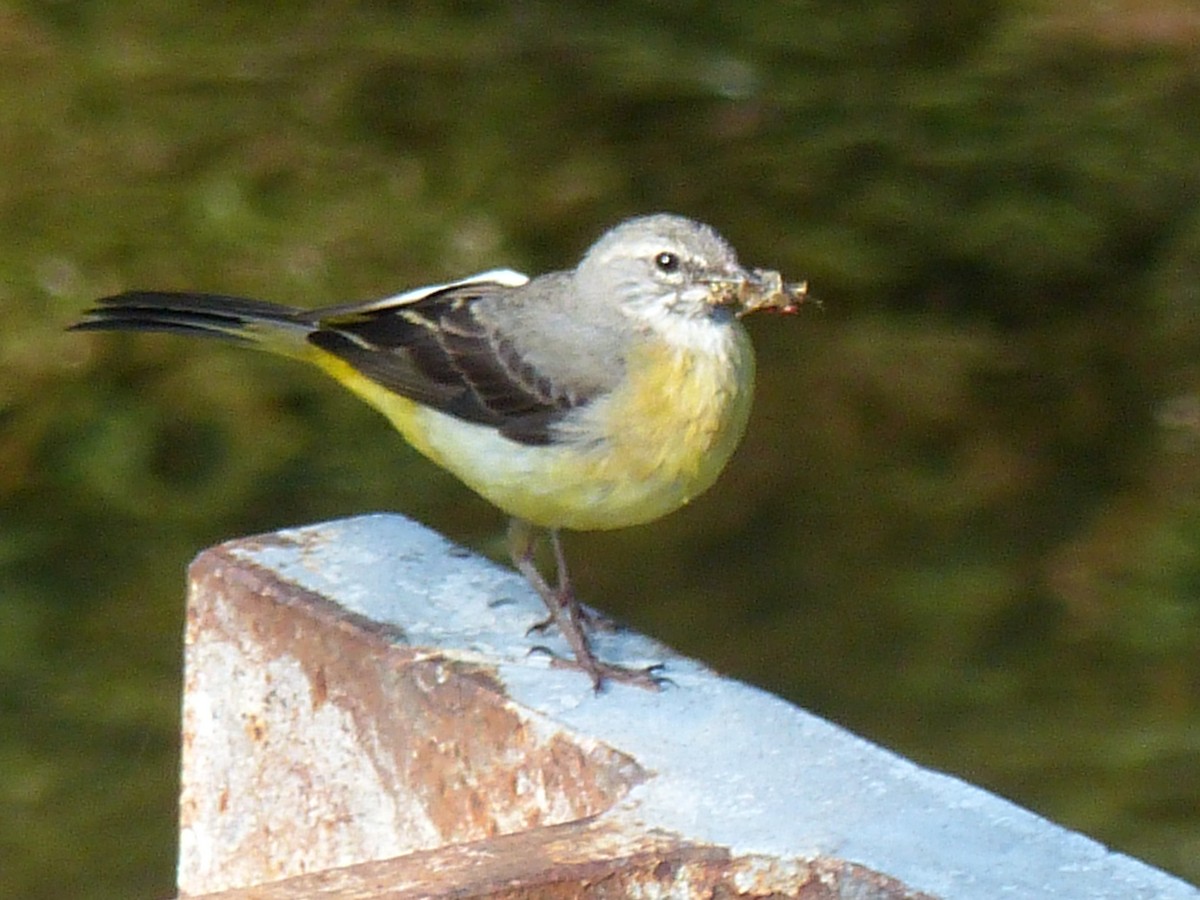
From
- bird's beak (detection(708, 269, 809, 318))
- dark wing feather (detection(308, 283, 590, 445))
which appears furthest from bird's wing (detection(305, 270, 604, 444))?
bird's beak (detection(708, 269, 809, 318))

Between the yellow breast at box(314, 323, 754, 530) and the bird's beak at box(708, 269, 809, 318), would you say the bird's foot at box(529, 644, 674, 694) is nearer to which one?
the yellow breast at box(314, 323, 754, 530)

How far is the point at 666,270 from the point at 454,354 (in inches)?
21.6

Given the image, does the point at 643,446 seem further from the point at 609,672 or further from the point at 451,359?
the point at 451,359

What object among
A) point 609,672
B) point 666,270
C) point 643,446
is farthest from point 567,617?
point 666,270

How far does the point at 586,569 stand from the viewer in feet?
26.1

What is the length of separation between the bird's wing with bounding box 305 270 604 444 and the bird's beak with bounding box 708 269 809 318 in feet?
1.09

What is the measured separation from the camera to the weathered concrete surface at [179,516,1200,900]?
11.8ft

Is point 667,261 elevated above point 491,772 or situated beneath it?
elevated above

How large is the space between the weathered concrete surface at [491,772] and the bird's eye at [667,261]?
0.67 metres

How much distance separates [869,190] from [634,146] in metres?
1.01

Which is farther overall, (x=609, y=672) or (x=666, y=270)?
(x=666, y=270)

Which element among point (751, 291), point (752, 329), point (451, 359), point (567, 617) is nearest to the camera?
point (567, 617)

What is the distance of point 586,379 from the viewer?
15.7 feet

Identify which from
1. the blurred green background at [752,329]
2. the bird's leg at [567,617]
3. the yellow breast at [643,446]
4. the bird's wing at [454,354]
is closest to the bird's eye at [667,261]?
the yellow breast at [643,446]
